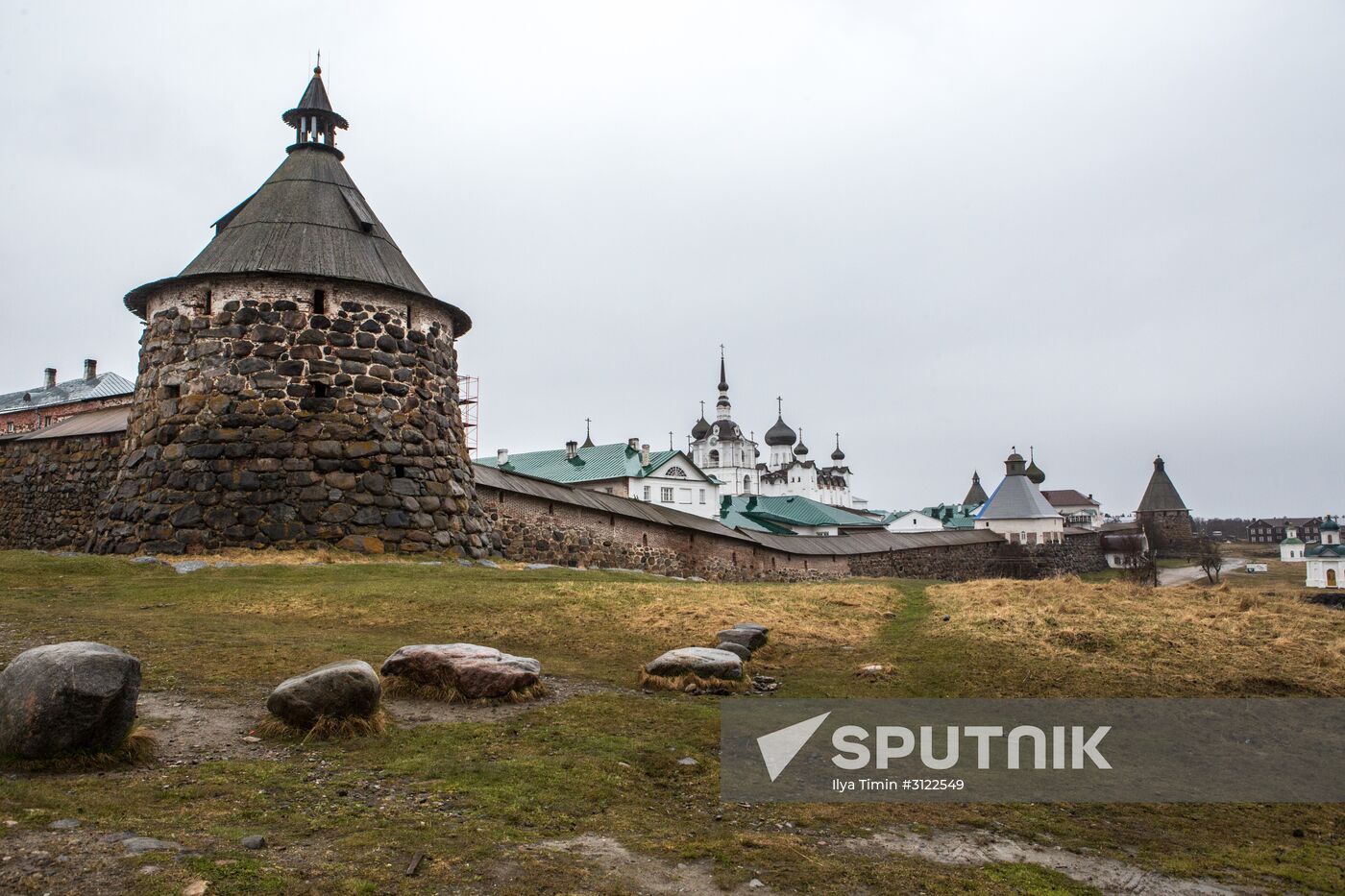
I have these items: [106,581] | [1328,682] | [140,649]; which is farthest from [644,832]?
[106,581]

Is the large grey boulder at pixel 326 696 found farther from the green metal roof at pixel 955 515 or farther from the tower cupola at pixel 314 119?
the green metal roof at pixel 955 515

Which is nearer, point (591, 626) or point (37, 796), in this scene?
point (37, 796)

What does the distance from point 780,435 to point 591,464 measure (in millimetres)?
52131

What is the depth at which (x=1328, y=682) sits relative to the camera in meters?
8.98

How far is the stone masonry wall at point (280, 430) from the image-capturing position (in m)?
16.5

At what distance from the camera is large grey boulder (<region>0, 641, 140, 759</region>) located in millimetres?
4887

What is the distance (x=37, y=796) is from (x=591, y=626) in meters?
7.13

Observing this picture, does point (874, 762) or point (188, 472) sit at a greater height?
point (188, 472)

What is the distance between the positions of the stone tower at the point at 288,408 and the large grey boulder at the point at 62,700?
1164 centimetres

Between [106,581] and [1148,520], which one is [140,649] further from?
[1148,520]

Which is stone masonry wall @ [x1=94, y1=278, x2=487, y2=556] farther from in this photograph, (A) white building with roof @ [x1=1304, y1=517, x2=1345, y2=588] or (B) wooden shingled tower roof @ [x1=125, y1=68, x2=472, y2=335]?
(A) white building with roof @ [x1=1304, y1=517, x2=1345, y2=588]

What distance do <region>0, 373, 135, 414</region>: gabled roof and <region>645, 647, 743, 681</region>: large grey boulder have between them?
5004 centimetres

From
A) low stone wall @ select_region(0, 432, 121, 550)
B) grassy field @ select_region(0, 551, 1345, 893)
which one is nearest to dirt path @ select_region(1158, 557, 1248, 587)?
grassy field @ select_region(0, 551, 1345, 893)

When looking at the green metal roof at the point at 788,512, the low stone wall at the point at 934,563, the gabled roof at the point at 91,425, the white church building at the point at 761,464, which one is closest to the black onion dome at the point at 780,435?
the white church building at the point at 761,464
